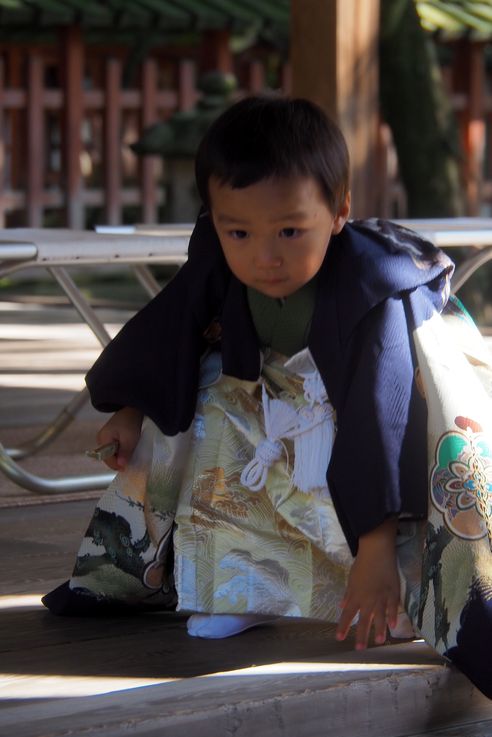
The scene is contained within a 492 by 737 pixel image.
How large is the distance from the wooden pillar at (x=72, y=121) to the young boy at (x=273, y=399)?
234 inches

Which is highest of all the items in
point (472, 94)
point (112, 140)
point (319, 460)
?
point (319, 460)

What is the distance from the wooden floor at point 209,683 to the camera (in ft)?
5.41

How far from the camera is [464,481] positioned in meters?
1.83

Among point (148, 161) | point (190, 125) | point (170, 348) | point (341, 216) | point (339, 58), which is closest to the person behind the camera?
point (341, 216)

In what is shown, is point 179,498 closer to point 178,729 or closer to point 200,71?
point 178,729

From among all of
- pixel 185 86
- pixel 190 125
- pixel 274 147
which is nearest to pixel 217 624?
pixel 274 147

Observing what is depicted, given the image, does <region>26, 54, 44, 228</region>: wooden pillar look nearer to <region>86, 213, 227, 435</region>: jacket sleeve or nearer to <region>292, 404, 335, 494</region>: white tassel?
<region>86, 213, 227, 435</region>: jacket sleeve

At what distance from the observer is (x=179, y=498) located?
2119 mm

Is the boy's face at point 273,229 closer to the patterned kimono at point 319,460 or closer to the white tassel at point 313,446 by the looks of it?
the patterned kimono at point 319,460

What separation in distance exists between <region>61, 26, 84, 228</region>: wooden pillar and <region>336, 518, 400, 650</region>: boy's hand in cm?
630

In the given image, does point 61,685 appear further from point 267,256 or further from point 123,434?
point 267,256

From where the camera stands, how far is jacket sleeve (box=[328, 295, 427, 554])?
1841 millimetres

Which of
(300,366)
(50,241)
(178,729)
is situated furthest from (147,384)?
(50,241)

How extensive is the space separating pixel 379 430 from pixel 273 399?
232 mm
